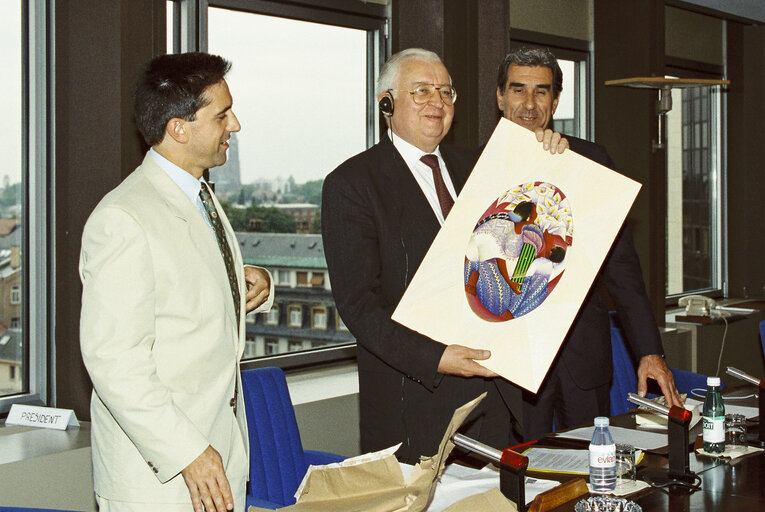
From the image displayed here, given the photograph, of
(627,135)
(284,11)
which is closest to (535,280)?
(284,11)

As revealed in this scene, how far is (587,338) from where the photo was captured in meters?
2.59

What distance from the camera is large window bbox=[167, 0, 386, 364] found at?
4055mm

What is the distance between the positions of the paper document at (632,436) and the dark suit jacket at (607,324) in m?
0.20

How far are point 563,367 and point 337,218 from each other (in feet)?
2.80

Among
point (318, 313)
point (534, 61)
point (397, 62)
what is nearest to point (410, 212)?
point (397, 62)

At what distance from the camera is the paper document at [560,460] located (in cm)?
203

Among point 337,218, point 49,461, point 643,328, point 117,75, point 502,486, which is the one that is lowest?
point 49,461

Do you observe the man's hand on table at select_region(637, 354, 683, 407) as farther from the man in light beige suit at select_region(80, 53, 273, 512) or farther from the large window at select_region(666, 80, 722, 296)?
the large window at select_region(666, 80, 722, 296)

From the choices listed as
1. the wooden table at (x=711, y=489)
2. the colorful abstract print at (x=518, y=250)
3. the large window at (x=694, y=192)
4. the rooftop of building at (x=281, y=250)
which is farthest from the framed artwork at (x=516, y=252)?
the large window at (x=694, y=192)

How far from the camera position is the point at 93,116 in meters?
3.22

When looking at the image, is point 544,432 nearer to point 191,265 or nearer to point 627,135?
point 191,265

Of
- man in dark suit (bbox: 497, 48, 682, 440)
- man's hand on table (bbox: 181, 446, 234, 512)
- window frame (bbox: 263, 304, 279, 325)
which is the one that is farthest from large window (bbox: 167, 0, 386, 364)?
man's hand on table (bbox: 181, 446, 234, 512)

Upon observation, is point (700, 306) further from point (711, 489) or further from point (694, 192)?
point (711, 489)

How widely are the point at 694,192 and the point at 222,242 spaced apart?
568 cm
